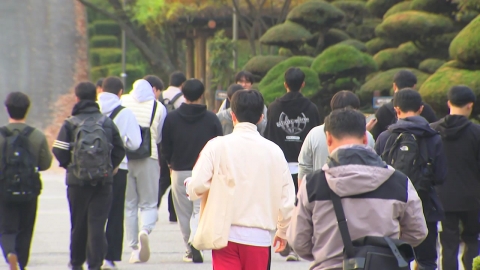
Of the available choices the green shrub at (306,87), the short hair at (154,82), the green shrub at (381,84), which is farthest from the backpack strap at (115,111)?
the green shrub at (306,87)

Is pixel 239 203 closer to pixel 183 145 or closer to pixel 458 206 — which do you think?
pixel 458 206

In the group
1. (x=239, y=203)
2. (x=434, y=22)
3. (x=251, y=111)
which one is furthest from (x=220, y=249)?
(x=434, y=22)

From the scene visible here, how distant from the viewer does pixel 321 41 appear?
21500mm

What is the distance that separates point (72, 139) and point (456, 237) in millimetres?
3491

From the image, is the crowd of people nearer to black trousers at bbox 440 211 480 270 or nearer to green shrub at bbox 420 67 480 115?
black trousers at bbox 440 211 480 270

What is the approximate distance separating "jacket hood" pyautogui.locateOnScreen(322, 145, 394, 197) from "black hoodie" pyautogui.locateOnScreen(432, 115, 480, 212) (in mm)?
3454

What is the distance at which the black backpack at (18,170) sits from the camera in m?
7.54

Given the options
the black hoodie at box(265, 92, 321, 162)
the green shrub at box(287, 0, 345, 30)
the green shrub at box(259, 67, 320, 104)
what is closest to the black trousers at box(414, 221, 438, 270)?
the black hoodie at box(265, 92, 321, 162)

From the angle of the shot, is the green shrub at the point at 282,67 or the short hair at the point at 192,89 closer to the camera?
the short hair at the point at 192,89

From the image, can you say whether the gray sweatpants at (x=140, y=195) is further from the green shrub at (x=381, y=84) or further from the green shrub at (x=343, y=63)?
the green shrub at (x=343, y=63)

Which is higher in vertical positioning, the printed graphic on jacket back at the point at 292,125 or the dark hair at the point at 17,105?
the dark hair at the point at 17,105

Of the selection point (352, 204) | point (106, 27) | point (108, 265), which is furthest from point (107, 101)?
point (106, 27)

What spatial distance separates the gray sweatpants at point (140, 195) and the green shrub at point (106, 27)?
43.5 metres

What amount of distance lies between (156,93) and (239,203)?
586 centimetres
